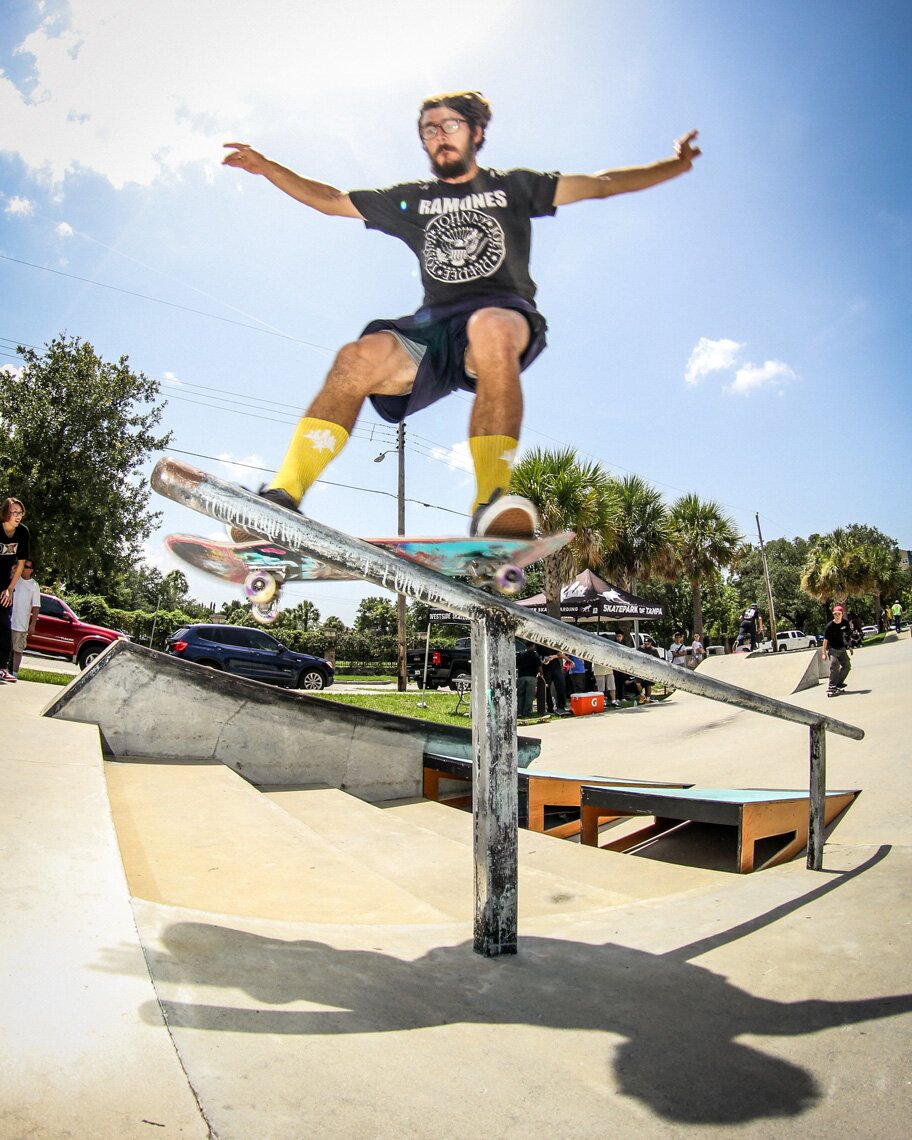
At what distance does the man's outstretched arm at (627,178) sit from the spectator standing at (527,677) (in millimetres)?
9658

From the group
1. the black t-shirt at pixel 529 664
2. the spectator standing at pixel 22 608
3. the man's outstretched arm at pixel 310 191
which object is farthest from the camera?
the black t-shirt at pixel 529 664

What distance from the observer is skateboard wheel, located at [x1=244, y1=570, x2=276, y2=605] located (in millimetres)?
2604

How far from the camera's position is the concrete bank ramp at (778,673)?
1350 cm

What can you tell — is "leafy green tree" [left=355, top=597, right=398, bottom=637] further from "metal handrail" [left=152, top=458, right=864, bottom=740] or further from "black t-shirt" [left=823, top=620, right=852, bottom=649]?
"metal handrail" [left=152, top=458, right=864, bottom=740]

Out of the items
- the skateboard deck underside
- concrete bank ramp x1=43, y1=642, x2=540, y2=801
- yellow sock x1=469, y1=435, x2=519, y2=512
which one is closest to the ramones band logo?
Answer: yellow sock x1=469, y1=435, x2=519, y2=512

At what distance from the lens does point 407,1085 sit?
4.16ft

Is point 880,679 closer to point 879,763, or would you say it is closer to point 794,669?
point 794,669

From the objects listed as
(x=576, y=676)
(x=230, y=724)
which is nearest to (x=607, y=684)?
(x=576, y=676)

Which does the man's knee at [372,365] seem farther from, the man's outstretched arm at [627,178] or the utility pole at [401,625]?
the utility pole at [401,625]

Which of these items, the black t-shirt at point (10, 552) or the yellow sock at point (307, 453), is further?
the black t-shirt at point (10, 552)

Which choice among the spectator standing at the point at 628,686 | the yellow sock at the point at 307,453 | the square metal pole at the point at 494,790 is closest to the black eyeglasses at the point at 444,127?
the yellow sock at the point at 307,453

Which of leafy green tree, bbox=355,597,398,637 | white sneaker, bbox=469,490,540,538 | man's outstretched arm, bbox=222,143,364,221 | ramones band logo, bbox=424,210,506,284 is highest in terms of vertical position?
man's outstretched arm, bbox=222,143,364,221

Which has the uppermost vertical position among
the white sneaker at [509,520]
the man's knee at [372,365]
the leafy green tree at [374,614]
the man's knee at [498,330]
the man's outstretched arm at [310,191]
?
the man's outstretched arm at [310,191]

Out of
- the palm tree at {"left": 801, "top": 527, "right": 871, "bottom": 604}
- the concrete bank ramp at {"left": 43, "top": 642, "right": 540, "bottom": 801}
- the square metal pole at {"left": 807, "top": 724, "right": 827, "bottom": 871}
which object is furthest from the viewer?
the palm tree at {"left": 801, "top": 527, "right": 871, "bottom": 604}
